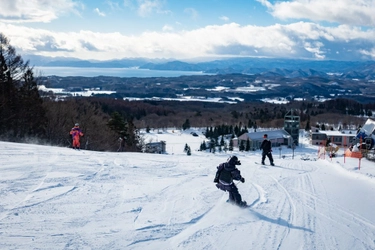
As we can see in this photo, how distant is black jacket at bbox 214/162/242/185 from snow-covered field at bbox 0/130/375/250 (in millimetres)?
588

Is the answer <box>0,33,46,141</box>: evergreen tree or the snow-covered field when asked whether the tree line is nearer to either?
<box>0,33,46,141</box>: evergreen tree

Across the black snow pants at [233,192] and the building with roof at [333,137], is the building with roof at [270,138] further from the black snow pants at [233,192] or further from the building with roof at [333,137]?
the black snow pants at [233,192]

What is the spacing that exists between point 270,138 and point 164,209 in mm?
63730

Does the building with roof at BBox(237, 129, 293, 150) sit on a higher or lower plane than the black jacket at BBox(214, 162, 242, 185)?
lower

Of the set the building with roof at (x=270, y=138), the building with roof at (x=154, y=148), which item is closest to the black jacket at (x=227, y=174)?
the building with roof at (x=154, y=148)

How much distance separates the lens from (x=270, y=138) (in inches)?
2712

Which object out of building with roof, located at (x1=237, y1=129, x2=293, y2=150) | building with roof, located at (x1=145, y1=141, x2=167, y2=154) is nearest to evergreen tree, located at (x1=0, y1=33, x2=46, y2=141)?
building with roof, located at (x1=145, y1=141, x2=167, y2=154)

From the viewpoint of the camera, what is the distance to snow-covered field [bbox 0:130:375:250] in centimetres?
584

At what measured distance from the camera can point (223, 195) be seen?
8.84 meters

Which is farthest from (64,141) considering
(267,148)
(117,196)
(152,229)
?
(152,229)

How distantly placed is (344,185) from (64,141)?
→ 74.4ft

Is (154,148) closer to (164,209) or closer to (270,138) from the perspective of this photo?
(270,138)

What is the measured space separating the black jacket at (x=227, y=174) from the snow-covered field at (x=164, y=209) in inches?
23.1

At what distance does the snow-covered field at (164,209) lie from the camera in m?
5.84
